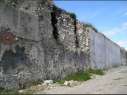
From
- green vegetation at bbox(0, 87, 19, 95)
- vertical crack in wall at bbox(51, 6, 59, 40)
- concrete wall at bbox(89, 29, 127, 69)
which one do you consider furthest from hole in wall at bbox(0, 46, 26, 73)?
concrete wall at bbox(89, 29, 127, 69)

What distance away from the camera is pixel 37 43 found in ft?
46.0

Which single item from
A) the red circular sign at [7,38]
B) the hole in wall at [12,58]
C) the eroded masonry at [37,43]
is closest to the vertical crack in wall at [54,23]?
the eroded masonry at [37,43]

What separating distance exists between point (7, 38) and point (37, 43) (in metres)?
2.40

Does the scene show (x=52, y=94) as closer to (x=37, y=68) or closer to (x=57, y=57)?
(x=37, y=68)

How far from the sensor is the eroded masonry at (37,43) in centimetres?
1186

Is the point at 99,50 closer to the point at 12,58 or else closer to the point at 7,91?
the point at 12,58

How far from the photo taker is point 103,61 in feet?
93.0

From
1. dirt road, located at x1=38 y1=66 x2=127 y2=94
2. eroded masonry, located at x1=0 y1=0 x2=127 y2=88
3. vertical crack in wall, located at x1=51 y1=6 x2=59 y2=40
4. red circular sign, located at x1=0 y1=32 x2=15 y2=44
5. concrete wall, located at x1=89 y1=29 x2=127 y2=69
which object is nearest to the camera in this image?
dirt road, located at x1=38 y1=66 x2=127 y2=94

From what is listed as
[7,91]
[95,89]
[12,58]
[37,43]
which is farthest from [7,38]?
[95,89]

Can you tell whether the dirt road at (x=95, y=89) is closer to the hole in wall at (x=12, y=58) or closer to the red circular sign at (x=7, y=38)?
the hole in wall at (x=12, y=58)

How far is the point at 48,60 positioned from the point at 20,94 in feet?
15.3

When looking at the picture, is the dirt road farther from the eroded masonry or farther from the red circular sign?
the red circular sign

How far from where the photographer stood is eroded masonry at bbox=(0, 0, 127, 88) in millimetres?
11859

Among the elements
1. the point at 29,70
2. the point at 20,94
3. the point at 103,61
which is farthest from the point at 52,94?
the point at 103,61
